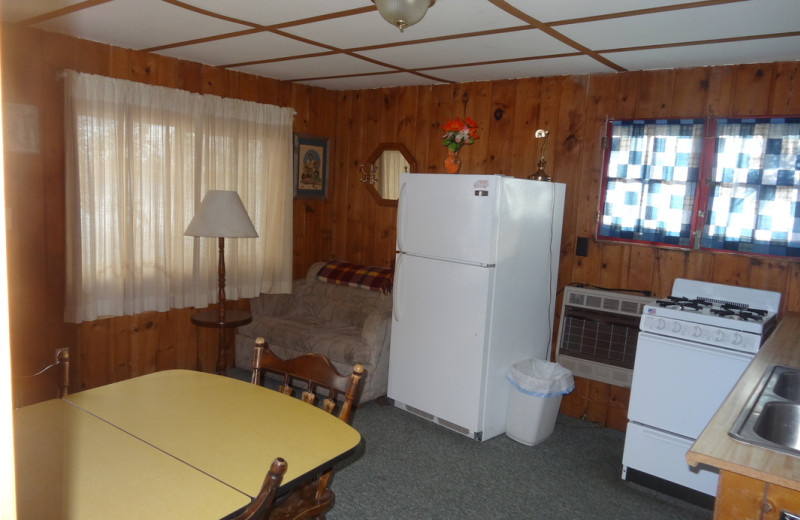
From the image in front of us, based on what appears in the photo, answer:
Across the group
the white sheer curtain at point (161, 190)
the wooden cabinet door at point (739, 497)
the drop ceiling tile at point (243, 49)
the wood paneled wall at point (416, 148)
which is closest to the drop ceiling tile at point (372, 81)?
the wood paneled wall at point (416, 148)

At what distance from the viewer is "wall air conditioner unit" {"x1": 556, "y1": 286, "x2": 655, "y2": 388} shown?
11.7ft

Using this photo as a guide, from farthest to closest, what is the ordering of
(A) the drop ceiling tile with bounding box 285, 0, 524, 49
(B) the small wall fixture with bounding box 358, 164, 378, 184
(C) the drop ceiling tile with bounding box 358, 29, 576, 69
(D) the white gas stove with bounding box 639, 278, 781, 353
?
(B) the small wall fixture with bounding box 358, 164, 378, 184, (C) the drop ceiling tile with bounding box 358, 29, 576, 69, (D) the white gas stove with bounding box 639, 278, 781, 353, (A) the drop ceiling tile with bounding box 285, 0, 524, 49

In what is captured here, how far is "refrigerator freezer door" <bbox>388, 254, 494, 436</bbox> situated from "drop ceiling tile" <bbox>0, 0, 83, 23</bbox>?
2288 millimetres

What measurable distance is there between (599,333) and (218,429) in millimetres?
2654

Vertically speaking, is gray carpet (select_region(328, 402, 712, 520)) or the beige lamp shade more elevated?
the beige lamp shade

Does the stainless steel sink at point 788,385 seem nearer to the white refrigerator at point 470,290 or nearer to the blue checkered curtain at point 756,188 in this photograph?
the blue checkered curtain at point 756,188

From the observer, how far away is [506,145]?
4.19m

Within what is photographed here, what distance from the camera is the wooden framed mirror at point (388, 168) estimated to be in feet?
15.6

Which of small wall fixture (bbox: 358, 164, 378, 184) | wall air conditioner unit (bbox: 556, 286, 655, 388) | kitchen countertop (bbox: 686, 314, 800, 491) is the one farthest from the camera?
small wall fixture (bbox: 358, 164, 378, 184)

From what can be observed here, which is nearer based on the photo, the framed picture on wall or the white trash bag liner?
the white trash bag liner

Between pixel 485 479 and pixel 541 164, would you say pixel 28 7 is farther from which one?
pixel 485 479

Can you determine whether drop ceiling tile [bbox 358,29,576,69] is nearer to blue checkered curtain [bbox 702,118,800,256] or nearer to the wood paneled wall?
the wood paneled wall

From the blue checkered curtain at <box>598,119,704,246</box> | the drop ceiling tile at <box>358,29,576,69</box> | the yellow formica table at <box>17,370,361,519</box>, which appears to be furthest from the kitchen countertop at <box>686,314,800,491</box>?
the drop ceiling tile at <box>358,29,576,69</box>

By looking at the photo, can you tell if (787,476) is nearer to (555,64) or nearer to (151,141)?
(555,64)
